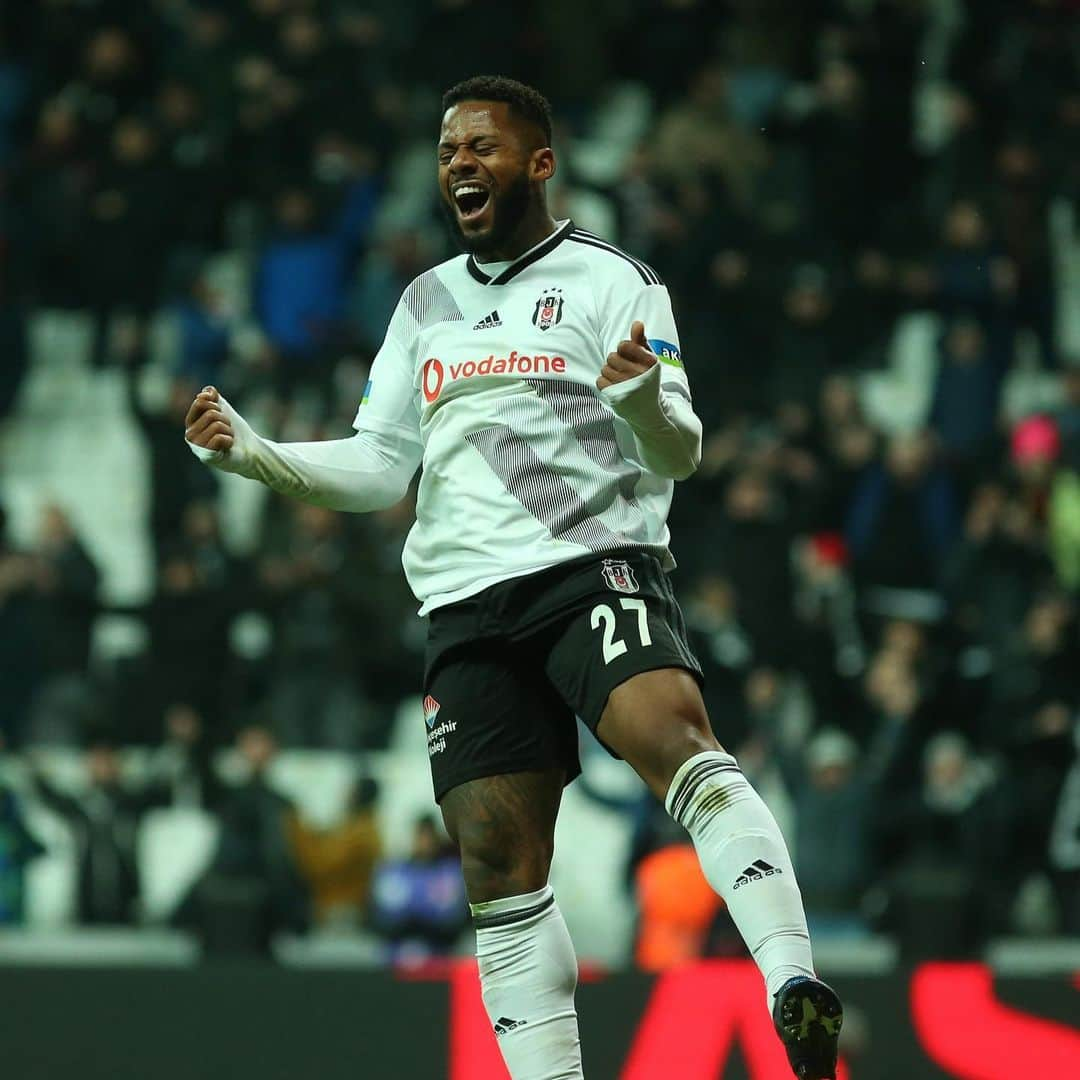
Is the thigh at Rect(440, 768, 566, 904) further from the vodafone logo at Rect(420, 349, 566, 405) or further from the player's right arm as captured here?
the vodafone logo at Rect(420, 349, 566, 405)

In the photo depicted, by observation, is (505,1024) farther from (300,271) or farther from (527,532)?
(300,271)

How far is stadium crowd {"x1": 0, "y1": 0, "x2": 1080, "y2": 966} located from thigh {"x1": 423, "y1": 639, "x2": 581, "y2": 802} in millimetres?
4060

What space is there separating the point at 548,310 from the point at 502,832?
4.00 feet

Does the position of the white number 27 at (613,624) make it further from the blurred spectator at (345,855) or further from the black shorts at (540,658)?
the blurred spectator at (345,855)

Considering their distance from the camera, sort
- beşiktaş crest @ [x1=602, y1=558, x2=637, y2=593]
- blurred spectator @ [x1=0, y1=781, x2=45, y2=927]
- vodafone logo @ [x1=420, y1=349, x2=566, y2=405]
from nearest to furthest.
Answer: beşiktaş crest @ [x1=602, y1=558, x2=637, y2=593]
vodafone logo @ [x1=420, y1=349, x2=566, y2=405]
blurred spectator @ [x1=0, y1=781, x2=45, y2=927]

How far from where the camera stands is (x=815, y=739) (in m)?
11.8

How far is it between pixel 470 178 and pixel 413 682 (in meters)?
7.91

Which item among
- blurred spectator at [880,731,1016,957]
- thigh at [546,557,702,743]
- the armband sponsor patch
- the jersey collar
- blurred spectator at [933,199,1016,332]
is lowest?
blurred spectator at [880,731,1016,957]

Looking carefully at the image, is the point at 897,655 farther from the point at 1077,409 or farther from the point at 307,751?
the point at 307,751

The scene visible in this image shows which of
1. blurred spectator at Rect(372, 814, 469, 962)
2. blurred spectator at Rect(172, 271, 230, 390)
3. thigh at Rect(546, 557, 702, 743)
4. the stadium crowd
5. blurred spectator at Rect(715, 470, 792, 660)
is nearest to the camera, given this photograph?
thigh at Rect(546, 557, 702, 743)

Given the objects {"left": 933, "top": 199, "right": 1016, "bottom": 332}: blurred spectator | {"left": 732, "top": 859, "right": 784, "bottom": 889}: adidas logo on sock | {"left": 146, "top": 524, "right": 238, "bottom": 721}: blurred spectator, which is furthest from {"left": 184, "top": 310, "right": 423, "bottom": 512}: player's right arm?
{"left": 933, "top": 199, "right": 1016, "bottom": 332}: blurred spectator

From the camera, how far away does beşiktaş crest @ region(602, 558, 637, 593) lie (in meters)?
5.00

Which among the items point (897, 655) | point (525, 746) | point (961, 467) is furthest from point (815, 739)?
point (525, 746)

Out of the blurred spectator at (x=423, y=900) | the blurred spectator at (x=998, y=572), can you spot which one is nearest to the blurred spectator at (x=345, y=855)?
the blurred spectator at (x=423, y=900)
